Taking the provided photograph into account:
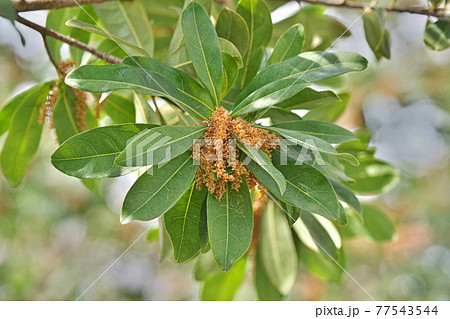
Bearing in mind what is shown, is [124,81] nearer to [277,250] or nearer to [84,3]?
[84,3]

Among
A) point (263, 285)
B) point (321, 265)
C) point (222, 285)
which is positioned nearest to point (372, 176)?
point (321, 265)

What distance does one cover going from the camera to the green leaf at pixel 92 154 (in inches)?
21.0

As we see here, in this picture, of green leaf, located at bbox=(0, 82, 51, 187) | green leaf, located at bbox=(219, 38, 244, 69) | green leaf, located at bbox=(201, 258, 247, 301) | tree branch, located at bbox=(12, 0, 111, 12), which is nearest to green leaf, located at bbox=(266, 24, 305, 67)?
green leaf, located at bbox=(219, 38, 244, 69)

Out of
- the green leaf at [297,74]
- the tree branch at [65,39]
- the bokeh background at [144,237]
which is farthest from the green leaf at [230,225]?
the bokeh background at [144,237]

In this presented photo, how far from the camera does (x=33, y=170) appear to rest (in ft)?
7.43

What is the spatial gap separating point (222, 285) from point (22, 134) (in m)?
0.68

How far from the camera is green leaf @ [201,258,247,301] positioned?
1197mm

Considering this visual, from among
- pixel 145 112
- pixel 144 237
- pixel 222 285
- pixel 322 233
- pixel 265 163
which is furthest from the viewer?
pixel 144 237

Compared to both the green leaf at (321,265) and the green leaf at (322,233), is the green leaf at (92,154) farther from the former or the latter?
the green leaf at (321,265)

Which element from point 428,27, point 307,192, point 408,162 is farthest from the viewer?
point 408,162

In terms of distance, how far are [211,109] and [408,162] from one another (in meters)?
2.26

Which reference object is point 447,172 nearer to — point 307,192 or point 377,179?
point 377,179

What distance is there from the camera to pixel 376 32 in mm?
943
